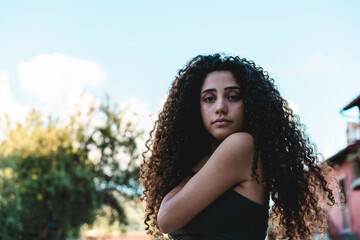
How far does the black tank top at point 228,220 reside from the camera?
169 cm

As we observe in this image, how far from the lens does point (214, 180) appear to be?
170 centimetres

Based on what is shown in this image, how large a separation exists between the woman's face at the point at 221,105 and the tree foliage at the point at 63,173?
71.8ft

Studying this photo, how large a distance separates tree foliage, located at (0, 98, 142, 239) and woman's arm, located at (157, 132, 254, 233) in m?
22.0

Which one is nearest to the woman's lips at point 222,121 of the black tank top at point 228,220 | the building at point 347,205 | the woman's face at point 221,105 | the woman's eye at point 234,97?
the woman's face at point 221,105

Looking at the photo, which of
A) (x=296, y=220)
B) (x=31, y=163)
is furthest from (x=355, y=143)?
(x=31, y=163)

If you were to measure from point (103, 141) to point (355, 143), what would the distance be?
15.0 metres

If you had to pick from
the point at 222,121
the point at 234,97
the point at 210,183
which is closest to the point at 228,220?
the point at 210,183

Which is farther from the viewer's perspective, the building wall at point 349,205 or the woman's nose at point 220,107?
the building wall at point 349,205

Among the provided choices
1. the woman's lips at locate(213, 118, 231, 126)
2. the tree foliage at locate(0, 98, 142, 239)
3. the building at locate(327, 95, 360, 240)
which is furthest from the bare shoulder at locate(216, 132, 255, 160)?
the tree foliage at locate(0, 98, 142, 239)

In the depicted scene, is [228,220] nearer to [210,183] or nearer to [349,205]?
[210,183]

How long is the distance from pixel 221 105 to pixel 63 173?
22.6 metres

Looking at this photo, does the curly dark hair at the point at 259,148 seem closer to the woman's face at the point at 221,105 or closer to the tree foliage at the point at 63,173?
the woman's face at the point at 221,105

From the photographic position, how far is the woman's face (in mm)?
1882

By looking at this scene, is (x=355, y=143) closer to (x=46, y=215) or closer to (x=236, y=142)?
(x=236, y=142)
